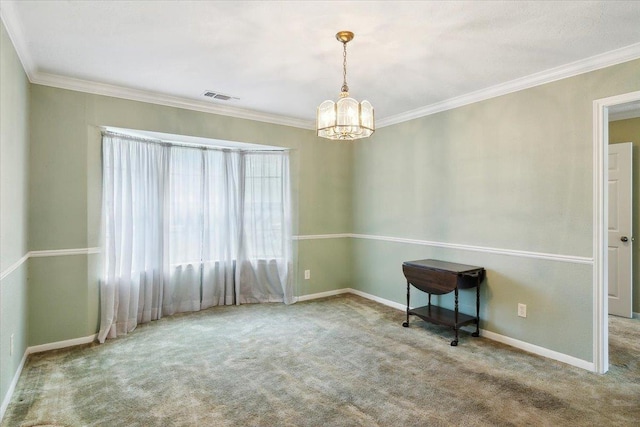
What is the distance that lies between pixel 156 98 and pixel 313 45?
1.95 metres

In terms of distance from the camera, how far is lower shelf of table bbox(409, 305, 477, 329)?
3234 millimetres

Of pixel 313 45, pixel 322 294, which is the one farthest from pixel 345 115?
pixel 322 294

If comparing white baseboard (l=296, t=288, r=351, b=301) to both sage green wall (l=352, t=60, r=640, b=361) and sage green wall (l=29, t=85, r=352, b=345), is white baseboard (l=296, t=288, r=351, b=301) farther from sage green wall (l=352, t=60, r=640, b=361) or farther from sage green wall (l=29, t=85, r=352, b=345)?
sage green wall (l=29, t=85, r=352, b=345)

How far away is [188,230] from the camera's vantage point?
13.5ft

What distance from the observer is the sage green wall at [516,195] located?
2730 mm

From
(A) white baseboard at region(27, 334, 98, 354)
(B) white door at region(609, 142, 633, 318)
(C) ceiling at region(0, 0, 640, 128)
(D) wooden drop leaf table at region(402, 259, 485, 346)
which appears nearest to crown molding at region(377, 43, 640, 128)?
(C) ceiling at region(0, 0, 640, 128)

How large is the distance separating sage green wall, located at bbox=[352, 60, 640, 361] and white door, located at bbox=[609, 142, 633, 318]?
1.74 metres

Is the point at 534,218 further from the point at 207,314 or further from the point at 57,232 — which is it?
the point at 57,232

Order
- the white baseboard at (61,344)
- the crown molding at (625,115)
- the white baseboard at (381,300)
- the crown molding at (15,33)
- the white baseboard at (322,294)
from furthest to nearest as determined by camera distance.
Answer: the white baseboard at (322,294) < the white baseboard at (381,300) < the crown molding at (625,115) < the white baseboard at (61,344) < the crown molding at (15,33)

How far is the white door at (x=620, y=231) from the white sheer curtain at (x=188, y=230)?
3.79 m

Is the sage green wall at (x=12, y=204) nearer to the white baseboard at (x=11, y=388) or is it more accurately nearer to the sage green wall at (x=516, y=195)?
the white baseboard at (x=11, y=388)

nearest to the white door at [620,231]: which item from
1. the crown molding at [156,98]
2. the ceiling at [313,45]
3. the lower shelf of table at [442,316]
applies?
the ceiling at [313,45]

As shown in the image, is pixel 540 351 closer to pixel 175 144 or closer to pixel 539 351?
pixel 539 351

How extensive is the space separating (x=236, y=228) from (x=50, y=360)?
7.18 ft
